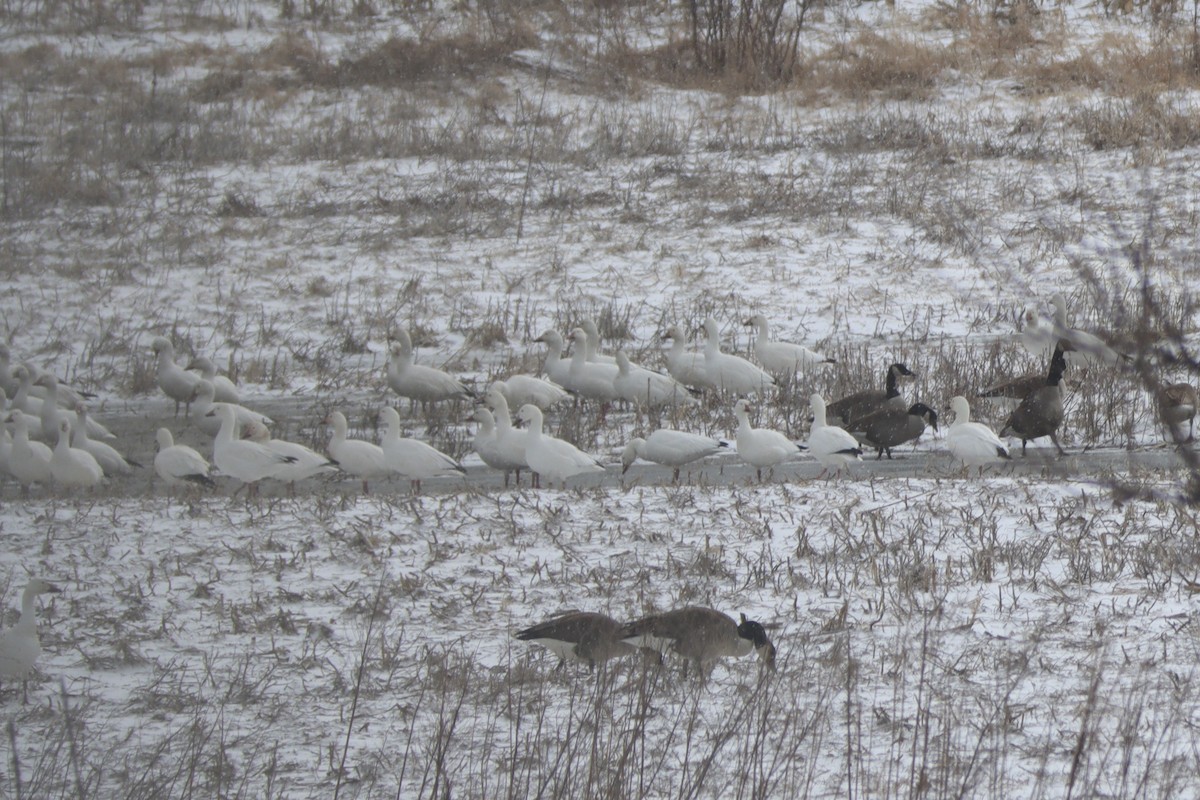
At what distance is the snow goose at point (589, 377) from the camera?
11.1 meters

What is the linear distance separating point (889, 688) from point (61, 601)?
3.62m

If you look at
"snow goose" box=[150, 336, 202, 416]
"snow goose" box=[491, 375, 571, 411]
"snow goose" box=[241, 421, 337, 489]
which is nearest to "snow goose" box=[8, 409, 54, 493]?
"snow goose" box=[241, 421, 337, 489]

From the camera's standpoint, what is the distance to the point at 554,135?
19.8 m

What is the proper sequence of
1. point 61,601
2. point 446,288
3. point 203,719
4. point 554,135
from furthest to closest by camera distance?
point 554,135 < point 446,288 < point 61,601 < point 203,719

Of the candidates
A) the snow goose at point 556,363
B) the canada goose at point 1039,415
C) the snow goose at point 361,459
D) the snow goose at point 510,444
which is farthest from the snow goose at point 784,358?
the snow goose at point 361,459

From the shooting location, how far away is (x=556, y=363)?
11617 millimetres

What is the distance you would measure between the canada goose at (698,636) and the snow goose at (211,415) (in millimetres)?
5495

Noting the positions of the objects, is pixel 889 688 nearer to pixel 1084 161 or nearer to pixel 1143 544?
pixel 1143 544

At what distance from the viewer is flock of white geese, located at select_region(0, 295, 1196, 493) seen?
8.85 m

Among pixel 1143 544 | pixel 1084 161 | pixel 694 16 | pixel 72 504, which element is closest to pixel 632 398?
pixel 72 504

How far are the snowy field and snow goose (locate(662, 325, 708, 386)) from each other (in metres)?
0.66

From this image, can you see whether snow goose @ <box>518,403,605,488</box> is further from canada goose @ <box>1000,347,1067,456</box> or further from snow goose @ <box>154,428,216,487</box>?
canada goose @ <box>1000,347,1067,456</box>

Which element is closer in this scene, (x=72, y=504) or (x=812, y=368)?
(x=72, y=504)

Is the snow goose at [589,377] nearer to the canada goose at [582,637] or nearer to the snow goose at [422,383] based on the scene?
the snow goose at [422,383]
